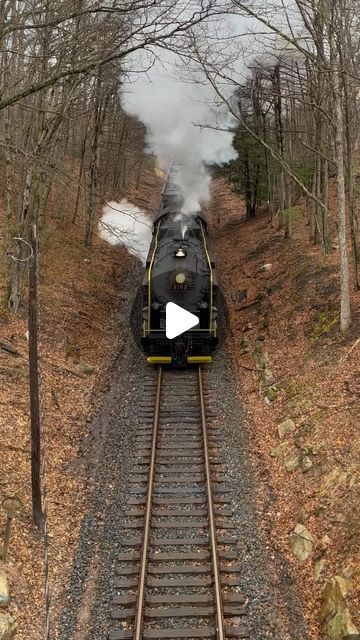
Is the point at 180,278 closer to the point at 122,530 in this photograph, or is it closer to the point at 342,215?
the point at 342,215

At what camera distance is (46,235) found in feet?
84.1

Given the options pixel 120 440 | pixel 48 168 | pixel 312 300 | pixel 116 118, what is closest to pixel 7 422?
pixel 120 440

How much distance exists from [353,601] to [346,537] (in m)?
1.30

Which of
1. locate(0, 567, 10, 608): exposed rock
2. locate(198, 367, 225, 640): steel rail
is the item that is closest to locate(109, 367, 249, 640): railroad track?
locate(198, 367, 225, 640): steel rail

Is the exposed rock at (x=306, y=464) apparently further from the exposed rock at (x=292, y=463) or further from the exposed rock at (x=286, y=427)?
the exposed rock at (x=286, y=427)

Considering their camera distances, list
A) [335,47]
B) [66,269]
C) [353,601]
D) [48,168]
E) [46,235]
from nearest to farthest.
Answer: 1. [353,601]
2. [48,168]
3. [335,47]
4. [66,269]
5. [46,235]

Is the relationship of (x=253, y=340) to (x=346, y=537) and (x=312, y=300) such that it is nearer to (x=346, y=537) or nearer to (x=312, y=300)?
(x=312, y=300)

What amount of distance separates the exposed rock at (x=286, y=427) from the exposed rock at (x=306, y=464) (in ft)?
4.13

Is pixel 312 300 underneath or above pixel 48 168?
above

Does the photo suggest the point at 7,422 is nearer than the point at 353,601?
No

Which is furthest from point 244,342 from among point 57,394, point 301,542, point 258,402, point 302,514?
point 301,542

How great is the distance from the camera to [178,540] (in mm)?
9688

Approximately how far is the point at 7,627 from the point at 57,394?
23.7 feet

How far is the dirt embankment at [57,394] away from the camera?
914cm
